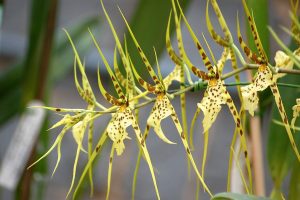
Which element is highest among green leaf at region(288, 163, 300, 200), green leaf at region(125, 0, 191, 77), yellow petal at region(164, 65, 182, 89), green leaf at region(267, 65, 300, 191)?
green leaf at region(125, 0, 191, 77)

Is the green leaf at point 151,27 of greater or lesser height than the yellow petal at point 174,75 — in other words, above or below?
above

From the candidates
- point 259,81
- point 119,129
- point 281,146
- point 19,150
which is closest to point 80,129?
point 119,129

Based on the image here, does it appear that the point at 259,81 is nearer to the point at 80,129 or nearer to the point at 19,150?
the point at 80,129

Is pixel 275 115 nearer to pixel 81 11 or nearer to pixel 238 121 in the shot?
pixel 238 121

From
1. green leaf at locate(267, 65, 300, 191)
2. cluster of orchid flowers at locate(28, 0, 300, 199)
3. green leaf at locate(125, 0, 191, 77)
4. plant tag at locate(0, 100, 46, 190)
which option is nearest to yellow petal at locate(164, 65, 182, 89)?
cluster of orchid flowers at locate(28, 0, 300, 199)

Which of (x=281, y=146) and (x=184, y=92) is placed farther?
(x=281, y=146)

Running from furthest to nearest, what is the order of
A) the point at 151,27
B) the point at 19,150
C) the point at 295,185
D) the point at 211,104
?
1. the point at 19,150
2. the point at 151,27
3. the point at 295,185
4. the point at 211,104

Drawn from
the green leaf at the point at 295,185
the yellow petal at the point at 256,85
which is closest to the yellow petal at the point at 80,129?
the yellow petal at the point at 256,85

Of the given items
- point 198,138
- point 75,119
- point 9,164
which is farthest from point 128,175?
point 75,119

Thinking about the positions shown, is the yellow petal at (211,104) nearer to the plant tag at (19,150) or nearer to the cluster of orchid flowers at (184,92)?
the cluster of orchid flowers at (184,92)

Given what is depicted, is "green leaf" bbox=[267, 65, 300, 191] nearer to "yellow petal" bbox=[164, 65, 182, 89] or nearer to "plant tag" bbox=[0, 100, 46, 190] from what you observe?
"yellow petal" bbox=[164, 65, 182, 89]
